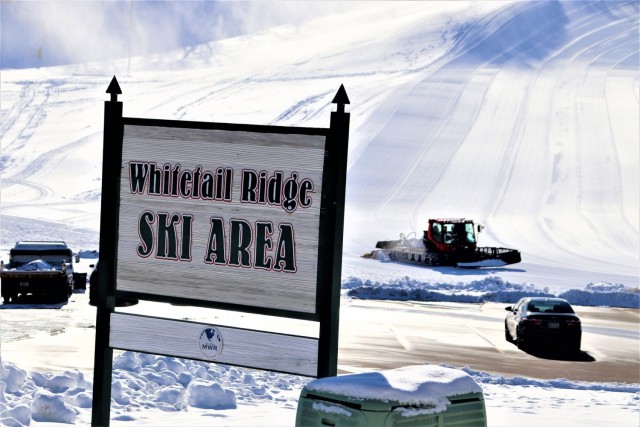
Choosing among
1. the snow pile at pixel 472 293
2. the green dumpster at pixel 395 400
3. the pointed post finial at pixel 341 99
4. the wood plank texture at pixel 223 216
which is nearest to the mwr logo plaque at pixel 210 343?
the wood plank texture at pixel 223 216

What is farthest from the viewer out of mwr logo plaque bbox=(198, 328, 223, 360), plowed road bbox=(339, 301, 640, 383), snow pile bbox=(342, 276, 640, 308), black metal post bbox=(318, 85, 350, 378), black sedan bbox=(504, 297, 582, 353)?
snow pile bbox=(342, 276, 640, 308)

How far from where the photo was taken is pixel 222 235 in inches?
397

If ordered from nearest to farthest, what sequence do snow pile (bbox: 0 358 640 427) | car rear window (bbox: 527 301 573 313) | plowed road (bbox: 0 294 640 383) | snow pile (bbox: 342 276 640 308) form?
snow pile (bbox: 0 358 640 427), plowed road (bbox: 0 294 640 383), car rear window (bbox: 527 301 573 313), snow pile (bbox: 342 276 640 308)

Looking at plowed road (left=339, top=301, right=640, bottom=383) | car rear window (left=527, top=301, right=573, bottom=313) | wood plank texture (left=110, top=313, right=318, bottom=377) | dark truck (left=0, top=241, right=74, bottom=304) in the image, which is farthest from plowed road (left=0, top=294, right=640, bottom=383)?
wood plank texture (left=110, top=313, right=318, bottom=377)

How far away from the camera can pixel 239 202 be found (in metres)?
10.0

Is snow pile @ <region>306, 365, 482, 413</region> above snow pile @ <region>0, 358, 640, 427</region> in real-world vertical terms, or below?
above

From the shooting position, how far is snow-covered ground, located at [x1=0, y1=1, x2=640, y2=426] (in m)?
14.8

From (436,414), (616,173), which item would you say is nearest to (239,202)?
(436,414)

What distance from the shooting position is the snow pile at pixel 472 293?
3188 cm

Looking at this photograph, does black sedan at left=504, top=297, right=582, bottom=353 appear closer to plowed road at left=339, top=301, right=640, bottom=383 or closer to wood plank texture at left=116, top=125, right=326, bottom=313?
plowed road at left=339, top=301, right=640, bottom=383

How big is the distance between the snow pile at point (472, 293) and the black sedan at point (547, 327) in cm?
954

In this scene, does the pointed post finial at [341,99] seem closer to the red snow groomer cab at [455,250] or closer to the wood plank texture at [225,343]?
the wood plank texture at [225,343]

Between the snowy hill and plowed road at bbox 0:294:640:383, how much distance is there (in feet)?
38.3

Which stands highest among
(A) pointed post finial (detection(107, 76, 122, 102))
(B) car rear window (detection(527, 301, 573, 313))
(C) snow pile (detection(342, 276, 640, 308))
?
(A) pointed post finial (detection(107, 76, 122, 102))
